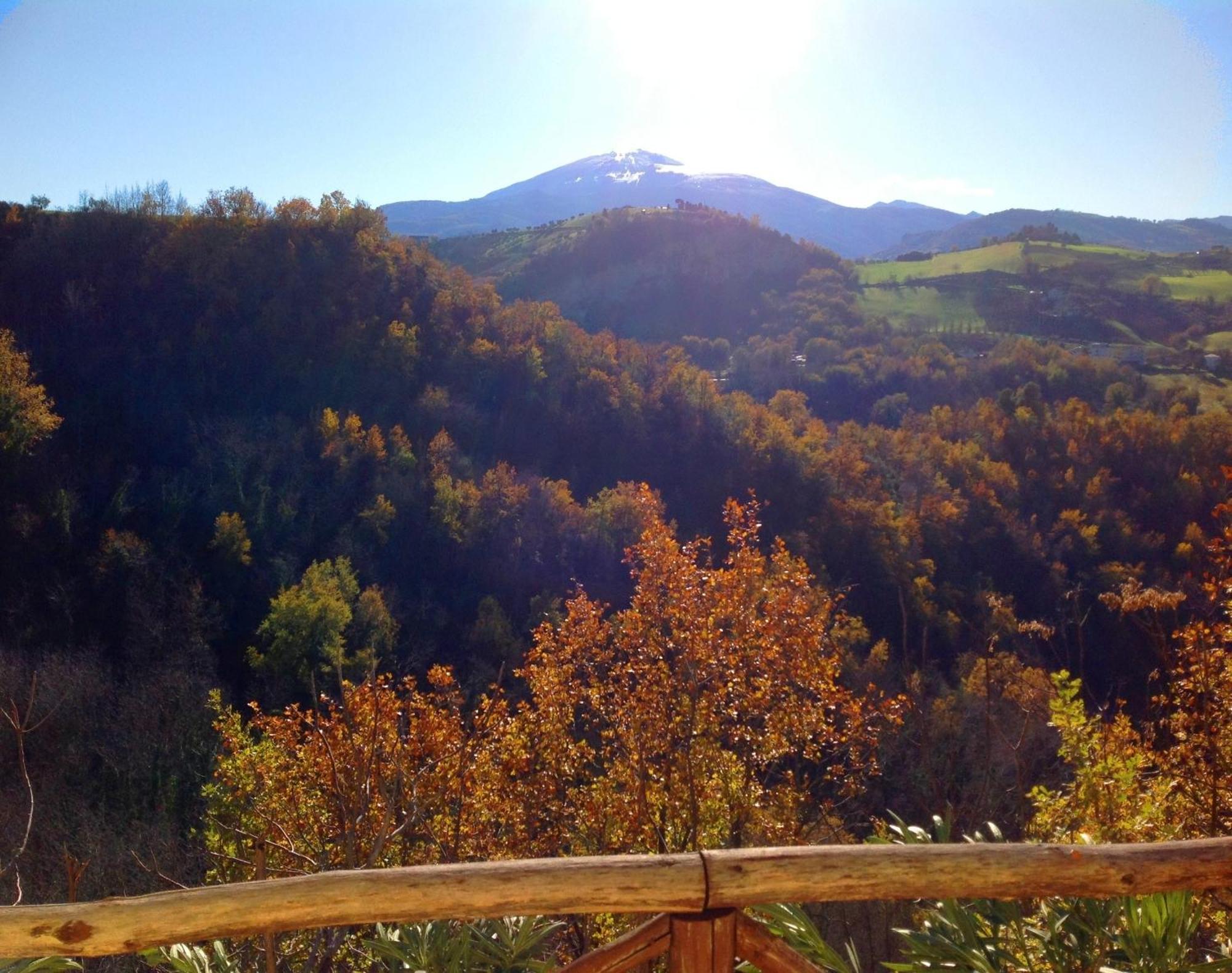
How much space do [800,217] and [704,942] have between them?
174120 mm

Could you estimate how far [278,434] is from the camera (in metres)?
31.1

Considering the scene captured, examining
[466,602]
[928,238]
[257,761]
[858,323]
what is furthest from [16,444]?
[928,238]

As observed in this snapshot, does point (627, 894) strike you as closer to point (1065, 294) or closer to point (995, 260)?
point (1065, 294)

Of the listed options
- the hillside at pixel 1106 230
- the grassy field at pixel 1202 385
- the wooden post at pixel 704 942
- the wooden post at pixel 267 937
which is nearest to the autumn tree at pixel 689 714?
the wooden post at pixel 267 937

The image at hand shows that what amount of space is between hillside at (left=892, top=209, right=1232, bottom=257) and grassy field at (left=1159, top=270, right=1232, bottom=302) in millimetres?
40374

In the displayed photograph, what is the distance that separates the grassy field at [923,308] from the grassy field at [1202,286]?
1275 cm

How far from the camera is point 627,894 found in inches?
66.0

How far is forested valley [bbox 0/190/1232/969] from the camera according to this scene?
734 centimetres

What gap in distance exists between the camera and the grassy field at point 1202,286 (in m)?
57.2

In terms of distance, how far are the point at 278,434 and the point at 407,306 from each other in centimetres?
940

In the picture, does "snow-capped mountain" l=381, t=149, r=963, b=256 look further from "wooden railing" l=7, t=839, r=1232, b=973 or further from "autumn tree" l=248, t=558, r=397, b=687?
"wooden railing" l=7, t=839, r=1232, b=973

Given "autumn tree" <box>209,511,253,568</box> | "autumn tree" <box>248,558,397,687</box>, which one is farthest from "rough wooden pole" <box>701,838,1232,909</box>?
"autumn tree" <box>209,511,253,568</box>

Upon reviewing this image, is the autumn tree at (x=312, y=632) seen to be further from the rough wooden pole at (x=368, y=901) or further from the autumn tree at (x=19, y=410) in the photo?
the rough wooden pole at (x=368, y=901)

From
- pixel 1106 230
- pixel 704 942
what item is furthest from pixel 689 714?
pixel 1106 230
